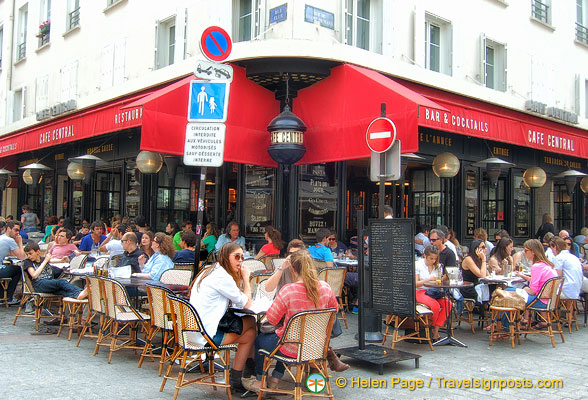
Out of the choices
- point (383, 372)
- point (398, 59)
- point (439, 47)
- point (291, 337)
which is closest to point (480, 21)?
point (439, 47)

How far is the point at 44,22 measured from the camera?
1814 centimetres

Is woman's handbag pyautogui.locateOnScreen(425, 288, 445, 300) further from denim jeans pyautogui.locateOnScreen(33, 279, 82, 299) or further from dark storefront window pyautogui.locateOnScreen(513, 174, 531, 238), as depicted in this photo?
dark storefront window pyautogui.locateOnScreen(513, 174, 531, 238)

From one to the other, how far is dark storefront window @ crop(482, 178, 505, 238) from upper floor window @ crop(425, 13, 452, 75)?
343cm

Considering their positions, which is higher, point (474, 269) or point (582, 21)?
point (582, 21)

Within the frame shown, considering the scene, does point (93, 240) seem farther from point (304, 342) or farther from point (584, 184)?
point (584, 184)

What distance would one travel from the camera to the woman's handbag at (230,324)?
520 cm

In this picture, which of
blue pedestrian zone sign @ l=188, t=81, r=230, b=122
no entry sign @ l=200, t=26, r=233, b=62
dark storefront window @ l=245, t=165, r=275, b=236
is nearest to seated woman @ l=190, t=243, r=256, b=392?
blue pedestrian zone sign @ l=188, t=81, r=230, b=122

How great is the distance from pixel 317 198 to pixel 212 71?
216 inches

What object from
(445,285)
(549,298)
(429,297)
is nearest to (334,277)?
(429,297)

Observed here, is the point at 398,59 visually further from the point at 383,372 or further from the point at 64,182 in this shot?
the point at 64,182

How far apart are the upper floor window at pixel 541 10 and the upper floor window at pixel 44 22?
14.4 metres

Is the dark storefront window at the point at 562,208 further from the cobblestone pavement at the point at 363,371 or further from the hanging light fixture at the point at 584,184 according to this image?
the cobblestone pavement at the point at 363,371

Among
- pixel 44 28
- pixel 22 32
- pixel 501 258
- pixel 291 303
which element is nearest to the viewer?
pixel 291 303

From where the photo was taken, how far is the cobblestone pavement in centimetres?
529
